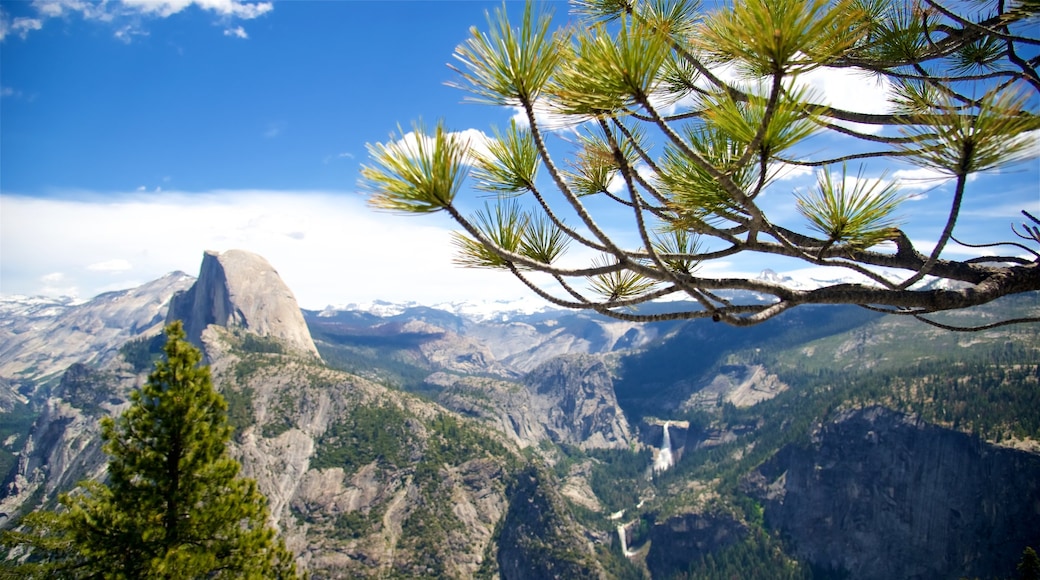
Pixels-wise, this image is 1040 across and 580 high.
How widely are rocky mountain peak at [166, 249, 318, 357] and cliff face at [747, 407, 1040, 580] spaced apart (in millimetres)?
169113

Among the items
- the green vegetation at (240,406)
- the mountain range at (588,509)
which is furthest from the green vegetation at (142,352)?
the green vegetation at (240,406)

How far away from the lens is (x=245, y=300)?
179m

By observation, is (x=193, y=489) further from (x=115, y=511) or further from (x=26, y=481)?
(x=26, y=481)

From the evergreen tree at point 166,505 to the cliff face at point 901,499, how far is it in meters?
132

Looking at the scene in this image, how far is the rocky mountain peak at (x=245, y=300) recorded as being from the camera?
176375mm

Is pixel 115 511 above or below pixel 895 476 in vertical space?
above

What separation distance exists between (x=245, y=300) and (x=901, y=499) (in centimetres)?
20720

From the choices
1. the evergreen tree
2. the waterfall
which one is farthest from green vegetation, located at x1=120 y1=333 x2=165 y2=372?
the evergreen tree

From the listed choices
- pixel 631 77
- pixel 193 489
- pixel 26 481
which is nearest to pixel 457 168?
pixel 631 77

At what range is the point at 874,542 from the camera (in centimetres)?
11919

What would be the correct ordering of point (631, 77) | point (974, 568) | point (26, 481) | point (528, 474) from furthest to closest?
point (26, 481) → point (528, 474) → point (974, 568) → point (631, 77)

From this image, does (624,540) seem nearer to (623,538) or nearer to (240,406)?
(623,538)

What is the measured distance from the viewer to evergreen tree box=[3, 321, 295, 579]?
9102mm

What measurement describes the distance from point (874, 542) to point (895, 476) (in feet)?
55.1
